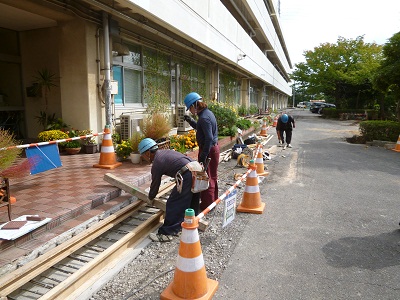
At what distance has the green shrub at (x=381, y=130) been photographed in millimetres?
12758

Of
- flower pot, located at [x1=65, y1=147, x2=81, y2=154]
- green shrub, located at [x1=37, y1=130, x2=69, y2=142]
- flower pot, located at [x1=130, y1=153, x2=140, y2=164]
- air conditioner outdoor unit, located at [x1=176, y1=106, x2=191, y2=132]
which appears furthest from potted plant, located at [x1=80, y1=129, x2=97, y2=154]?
air conditioner outdoor unit, located at [x1=176, y1=106, x2=191, y2=132]

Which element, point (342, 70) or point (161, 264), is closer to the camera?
point (161, 264)

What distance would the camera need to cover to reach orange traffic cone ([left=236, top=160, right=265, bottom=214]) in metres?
5.00

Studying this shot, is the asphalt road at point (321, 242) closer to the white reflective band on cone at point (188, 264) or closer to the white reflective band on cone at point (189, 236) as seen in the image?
the white reflective band on cone at point (188, 264)

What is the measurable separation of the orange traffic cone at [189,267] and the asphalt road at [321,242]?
38 cm

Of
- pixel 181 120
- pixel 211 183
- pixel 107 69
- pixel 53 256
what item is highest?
pixel 107 69

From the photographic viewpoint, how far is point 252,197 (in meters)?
5.08

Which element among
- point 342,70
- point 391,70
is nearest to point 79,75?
point 391,70

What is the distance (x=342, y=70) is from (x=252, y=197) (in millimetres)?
29994

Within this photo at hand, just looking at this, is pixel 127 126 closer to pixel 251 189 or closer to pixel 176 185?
pixel 251 189

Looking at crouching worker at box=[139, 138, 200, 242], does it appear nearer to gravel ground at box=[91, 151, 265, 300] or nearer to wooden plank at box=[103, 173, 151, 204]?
gravel ground at box=[91, 151, 265, 300]

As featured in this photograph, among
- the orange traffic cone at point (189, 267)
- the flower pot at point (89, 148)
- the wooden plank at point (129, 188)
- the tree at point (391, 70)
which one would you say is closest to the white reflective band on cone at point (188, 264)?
the orange traffic cone at point (189, 267)

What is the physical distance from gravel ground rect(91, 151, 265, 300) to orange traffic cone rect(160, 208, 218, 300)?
0.34m

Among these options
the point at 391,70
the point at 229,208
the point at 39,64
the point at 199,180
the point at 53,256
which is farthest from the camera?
the point at 391,70
